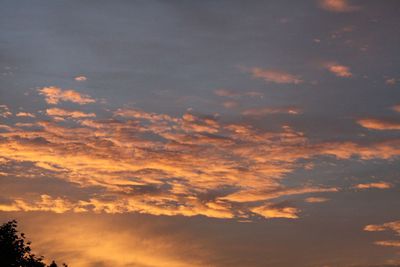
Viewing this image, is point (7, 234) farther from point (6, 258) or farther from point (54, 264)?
point (54, 264)

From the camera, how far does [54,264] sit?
91.8m

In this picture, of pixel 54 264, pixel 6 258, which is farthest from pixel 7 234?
pixel 54 264

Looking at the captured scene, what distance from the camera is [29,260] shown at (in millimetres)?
81688

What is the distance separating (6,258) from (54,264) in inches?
487

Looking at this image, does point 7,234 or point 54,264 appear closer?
point 7,234

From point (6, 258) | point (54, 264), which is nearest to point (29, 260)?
point (6, 258)

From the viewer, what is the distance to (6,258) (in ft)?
263

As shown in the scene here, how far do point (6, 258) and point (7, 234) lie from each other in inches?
108

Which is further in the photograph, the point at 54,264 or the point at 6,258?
the point at 54,264

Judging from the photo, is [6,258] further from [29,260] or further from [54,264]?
[54,264]

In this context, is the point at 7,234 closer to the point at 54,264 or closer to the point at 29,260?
the point at 29,260

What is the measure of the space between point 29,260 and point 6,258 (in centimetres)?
265
